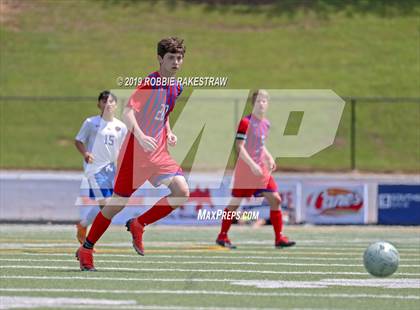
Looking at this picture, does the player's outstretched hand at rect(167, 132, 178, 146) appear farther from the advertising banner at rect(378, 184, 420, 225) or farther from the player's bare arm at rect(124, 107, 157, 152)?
the advertising banner at rect(378, 184, 420, 225)

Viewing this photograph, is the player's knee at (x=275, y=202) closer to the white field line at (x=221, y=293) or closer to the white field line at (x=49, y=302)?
the white field line at (x=221, y=293)

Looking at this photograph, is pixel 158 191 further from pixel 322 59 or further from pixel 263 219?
pixel 322 59

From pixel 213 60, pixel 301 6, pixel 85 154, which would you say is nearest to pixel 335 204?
pixel 85 154

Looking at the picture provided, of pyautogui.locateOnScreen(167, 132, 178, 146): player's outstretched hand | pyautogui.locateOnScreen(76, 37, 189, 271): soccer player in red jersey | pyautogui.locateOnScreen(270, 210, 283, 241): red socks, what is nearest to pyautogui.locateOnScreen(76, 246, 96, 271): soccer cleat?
pyautogui.locateOnScreen(76, 37, 189, 271): soccer player in red jersey

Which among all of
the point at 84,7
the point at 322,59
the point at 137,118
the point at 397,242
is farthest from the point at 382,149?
the point at 137,118

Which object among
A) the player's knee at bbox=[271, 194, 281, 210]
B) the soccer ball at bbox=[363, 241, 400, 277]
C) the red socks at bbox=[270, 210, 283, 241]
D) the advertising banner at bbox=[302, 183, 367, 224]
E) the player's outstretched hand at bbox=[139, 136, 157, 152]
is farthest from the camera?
the advertising banner at bbox=[302, 183, 367, 224]

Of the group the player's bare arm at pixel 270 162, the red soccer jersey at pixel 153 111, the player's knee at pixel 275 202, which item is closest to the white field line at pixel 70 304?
the red soccer jersey at pixel 153 111

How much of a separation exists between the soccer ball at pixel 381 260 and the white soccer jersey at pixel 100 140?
5326mm

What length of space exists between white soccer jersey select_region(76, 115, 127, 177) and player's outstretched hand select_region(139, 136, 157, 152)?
13.6 feet

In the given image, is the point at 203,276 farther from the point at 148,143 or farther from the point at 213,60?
the point at 213,60

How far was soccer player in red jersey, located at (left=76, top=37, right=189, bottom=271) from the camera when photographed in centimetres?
982

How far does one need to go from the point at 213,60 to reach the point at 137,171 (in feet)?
81.8

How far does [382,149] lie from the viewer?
2762 cm

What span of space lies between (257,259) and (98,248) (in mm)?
2332
